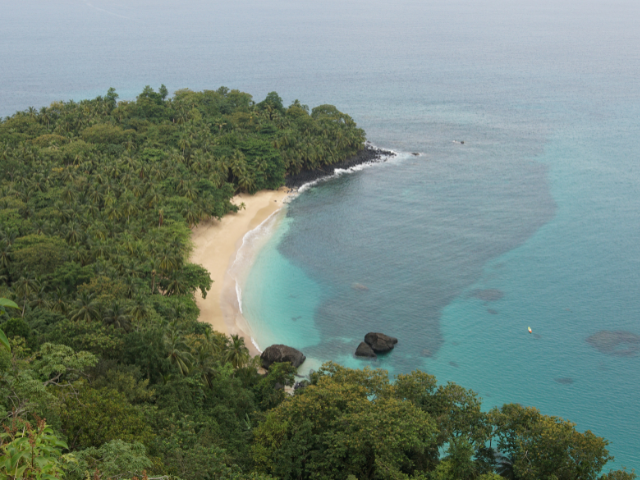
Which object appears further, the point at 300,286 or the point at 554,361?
the point at 300,286

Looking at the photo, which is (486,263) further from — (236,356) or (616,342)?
(236,356)

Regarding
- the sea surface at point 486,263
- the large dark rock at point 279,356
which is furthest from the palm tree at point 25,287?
the large dark rock at point 279,356

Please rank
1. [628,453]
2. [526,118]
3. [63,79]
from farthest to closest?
[63,79], [526,118], [628,453]

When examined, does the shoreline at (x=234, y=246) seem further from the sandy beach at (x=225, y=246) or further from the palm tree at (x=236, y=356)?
the palm tree at (x=236, y=356)

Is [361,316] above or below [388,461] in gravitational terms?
below

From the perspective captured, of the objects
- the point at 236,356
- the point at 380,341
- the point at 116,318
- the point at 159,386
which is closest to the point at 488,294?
the point at 380,341

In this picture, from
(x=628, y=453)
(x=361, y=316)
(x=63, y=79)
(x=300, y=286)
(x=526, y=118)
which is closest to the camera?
(x=628, y=453)

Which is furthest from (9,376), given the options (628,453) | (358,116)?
(358,116)

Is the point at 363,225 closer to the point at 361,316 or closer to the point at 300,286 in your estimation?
the point at 300,286

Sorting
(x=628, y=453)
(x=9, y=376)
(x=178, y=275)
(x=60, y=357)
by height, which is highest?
(x=9, y=376)
